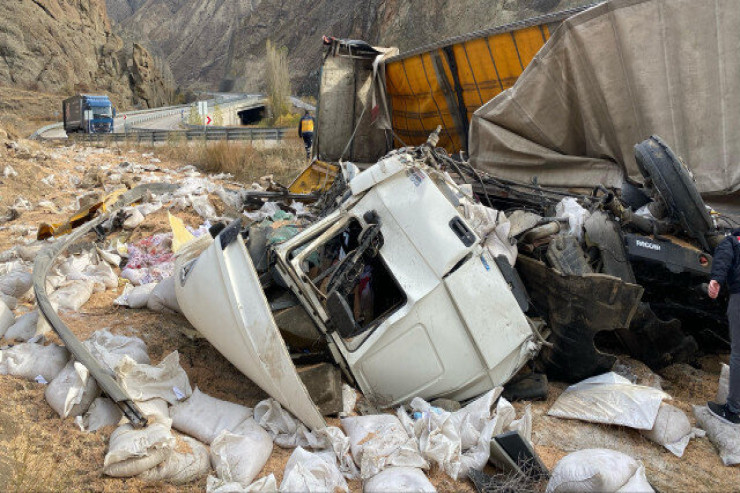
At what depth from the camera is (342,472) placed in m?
2.56

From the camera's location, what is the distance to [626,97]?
4605mm

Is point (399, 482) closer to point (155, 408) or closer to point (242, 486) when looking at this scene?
point (242, 486)

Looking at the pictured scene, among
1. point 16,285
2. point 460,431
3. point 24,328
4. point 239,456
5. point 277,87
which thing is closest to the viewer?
point 239,456

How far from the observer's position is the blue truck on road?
23.4 metres

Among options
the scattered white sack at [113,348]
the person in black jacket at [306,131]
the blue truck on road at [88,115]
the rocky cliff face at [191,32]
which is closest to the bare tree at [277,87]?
the blue truck on road at [88,115]

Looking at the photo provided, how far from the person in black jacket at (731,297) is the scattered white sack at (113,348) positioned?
3496 millimetres

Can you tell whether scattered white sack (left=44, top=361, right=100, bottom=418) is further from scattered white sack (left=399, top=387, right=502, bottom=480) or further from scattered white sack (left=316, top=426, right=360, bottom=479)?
scattered white sack (left=399, top=387, right=502, bottom=480)

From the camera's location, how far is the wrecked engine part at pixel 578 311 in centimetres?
319

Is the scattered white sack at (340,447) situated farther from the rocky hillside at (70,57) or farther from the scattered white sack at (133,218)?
the rocky hillside at (70,57)

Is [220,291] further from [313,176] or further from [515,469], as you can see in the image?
[313,176]

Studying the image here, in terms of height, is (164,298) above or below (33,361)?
below

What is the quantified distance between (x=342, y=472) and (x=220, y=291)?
1.21m

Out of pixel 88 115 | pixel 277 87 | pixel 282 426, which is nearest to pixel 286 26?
pixel 277 87

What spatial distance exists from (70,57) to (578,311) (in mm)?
46471
